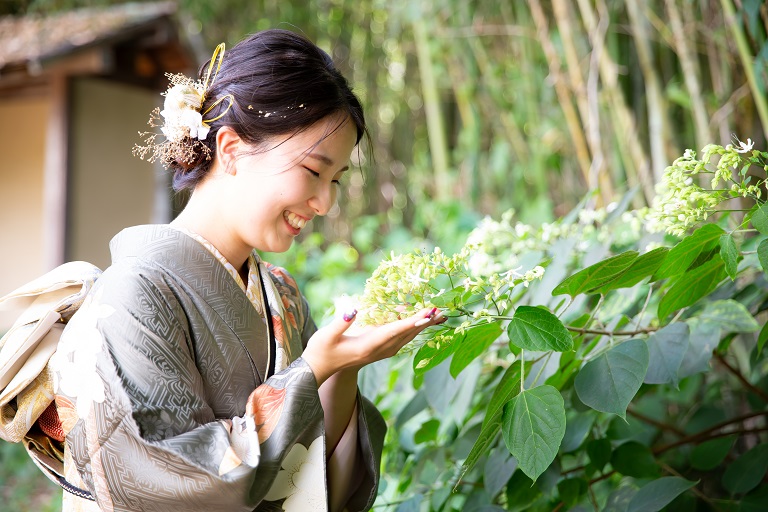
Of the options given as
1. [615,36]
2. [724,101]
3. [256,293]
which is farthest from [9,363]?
[615,36]

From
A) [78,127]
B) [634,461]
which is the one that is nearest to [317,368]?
[634,461]

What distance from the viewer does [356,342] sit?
40.3 inches

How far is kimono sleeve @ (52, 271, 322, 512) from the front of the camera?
0.97 m

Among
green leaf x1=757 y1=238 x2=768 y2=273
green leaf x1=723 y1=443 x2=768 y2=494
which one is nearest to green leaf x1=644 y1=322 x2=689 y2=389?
green leaf x1=757 y1=238 x2=768 y2=273

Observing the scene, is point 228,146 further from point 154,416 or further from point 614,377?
point 614,377

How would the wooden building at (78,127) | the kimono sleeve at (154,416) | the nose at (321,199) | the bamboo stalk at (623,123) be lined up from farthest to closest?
1. the wooden building at (78,127)
2. the bamboo stalk at (623,123)
3. the nose at (321,199)
4. the kimono sleeve at (154,416)

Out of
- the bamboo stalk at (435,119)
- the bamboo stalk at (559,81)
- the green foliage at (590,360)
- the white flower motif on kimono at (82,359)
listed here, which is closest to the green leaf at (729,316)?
the green foliage at (590,360)

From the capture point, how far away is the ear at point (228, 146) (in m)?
1.19

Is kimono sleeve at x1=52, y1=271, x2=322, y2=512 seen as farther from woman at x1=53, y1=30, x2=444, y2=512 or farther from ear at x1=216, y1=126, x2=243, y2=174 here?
ear at x1=216, y1=126, x2=243, y2=174

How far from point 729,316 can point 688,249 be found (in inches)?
14.8

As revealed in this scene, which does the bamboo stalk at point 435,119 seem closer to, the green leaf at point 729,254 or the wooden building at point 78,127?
the wooden building at point 78,127

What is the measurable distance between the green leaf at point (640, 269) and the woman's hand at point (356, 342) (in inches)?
10.5

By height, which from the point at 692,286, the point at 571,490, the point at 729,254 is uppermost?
the point at 729,254

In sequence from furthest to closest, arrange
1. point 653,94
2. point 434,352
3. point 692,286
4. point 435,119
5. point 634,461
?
point 435,119 < point 653,94 < point 634,461 < point 692,286 < point 434,352
